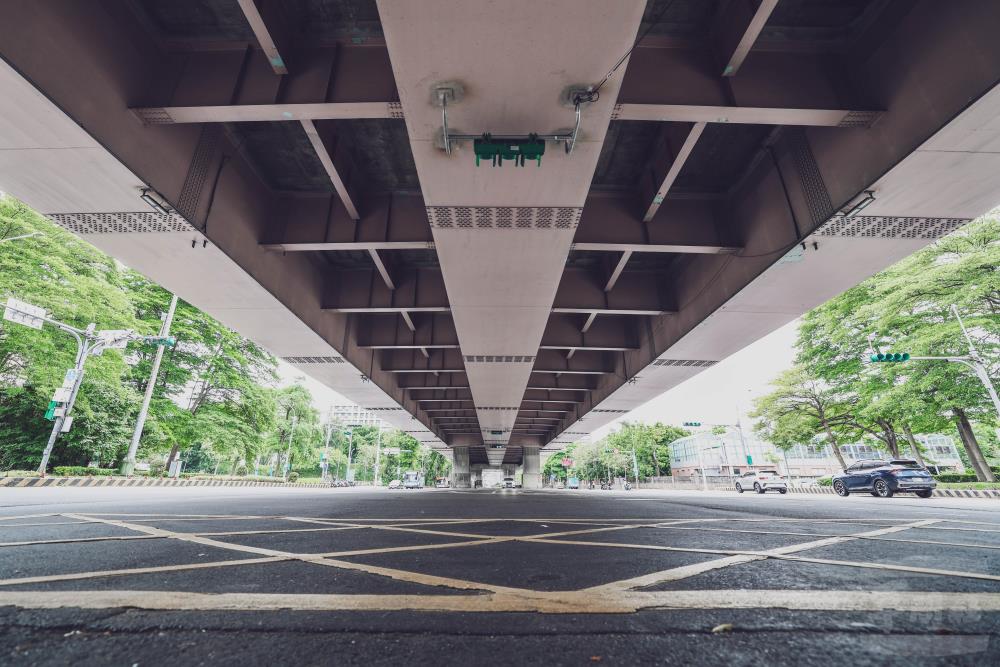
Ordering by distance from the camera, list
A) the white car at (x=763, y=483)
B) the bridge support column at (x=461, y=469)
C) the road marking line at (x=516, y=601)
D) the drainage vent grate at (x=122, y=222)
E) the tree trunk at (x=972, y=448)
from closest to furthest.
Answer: the road marking line at (x=516, y=601), the drainage vent grate at (x=122, y=222), the tree trunk at (x=972, y=448), the white car at (x=763, y=483), the bridge support column at (x=461, y=469)

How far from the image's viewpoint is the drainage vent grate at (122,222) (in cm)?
638

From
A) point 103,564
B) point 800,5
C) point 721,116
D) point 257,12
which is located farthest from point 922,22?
point 103,564

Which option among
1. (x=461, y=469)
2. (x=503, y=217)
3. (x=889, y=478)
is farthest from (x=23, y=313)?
(x=461, y=469)

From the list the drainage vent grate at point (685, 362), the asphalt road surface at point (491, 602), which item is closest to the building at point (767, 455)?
the drainage vent grate at point (685, 362)

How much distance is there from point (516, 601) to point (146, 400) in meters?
26.7

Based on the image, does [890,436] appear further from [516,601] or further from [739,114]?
[516,601]

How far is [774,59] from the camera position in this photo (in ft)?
17.5

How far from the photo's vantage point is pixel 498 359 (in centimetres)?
1356

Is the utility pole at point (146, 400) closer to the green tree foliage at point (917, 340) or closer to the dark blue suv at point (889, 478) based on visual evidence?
the dark blue suv at point (889, 478)

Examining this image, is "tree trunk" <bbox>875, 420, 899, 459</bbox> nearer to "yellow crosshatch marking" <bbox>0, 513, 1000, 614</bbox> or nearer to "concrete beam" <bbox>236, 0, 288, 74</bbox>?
"yellow crosshatch marking" <bbox>0, 513, 1000, 614</bbox>

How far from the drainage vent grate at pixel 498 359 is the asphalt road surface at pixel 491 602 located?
9730 mm

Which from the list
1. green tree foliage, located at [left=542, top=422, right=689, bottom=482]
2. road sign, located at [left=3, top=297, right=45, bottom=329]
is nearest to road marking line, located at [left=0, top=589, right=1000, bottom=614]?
road sign, located at [left=3, top=297, right=45, bottom=329]

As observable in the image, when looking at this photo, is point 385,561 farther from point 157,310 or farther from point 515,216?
point 157,310

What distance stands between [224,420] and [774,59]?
29.1 metres
